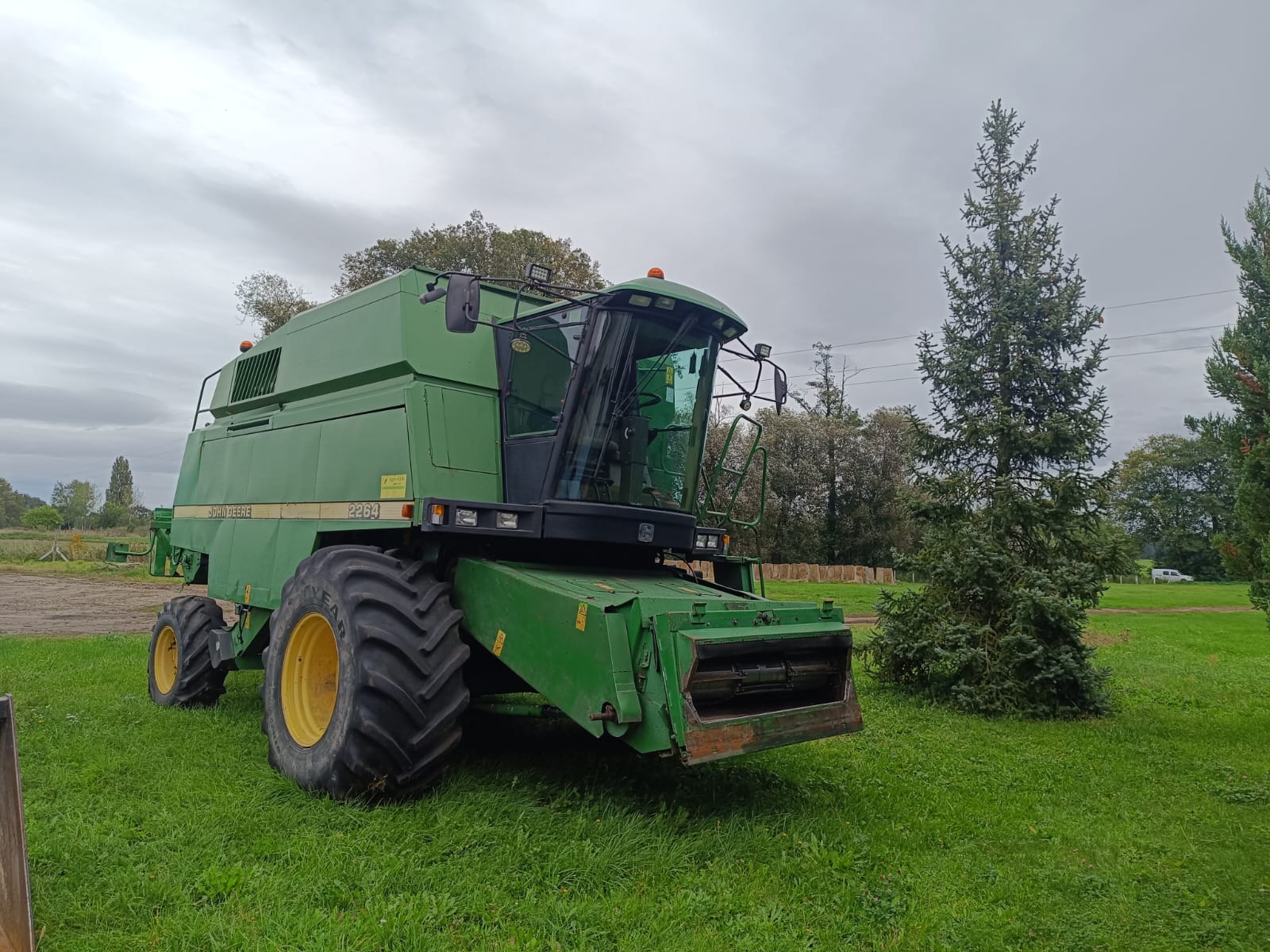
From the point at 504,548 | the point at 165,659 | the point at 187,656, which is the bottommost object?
the point at 165,659

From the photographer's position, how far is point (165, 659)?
837 cm

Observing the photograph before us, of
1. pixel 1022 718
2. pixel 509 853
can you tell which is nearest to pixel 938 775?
pixel 1022 718

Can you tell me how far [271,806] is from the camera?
4953mm

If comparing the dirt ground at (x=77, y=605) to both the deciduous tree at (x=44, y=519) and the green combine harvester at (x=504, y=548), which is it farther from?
the deciduous tree at (x=44, y=519)

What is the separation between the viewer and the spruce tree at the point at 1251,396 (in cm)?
775

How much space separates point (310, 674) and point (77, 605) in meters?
16.8

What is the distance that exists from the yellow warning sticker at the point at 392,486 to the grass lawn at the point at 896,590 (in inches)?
668

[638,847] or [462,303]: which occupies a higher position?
[462,303]

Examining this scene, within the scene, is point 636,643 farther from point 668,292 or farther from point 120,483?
point 120,483

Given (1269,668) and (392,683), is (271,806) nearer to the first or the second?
(392,683)

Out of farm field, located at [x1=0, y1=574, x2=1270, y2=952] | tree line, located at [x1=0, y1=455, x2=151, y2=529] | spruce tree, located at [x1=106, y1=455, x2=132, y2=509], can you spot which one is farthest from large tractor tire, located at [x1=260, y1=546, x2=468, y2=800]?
spruce tree, located at [x1=106, y1=455, x2=132, y2=509]

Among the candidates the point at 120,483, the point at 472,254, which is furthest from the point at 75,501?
the point at 472,254

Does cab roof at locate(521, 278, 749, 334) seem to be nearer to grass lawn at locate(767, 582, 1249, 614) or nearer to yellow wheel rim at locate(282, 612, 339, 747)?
yellow wheel rim at locate(282, 612, 339, 747)

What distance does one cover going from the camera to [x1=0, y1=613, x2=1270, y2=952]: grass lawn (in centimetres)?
374
